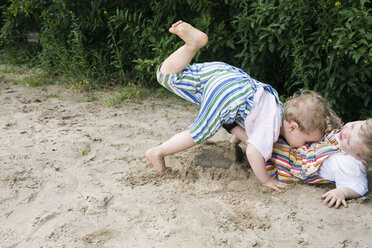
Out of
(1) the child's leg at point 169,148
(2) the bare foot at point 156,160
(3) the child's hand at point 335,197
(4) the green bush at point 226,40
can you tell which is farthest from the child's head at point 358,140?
(2) the bare foot at point 156,160

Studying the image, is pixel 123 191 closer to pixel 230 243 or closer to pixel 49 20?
pixel 230 243

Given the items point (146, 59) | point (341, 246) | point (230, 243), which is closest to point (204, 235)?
point (230, 243)

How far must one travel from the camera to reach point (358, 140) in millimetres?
2539

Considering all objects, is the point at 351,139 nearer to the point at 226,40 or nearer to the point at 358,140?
the point at 358,140

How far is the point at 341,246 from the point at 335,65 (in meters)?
1.76

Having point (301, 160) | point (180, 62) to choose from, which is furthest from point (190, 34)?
point (301, 160)

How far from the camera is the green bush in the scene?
3354 mm

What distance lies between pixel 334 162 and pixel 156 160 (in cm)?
128

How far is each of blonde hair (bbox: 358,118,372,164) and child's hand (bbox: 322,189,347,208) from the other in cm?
28

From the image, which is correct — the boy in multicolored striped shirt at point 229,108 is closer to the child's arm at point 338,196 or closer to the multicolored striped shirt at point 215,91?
the multicolored striped shirt at point 215,91

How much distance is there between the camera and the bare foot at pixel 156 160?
298cm

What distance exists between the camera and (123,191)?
2758mm

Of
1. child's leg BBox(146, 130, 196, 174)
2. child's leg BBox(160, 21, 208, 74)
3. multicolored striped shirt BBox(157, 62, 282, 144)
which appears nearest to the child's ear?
multicolored striped shirt BBox(157, 62, 282, 144)

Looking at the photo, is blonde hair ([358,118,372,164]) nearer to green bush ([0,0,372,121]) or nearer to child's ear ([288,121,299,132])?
child's ear ([288,121,299,132])
